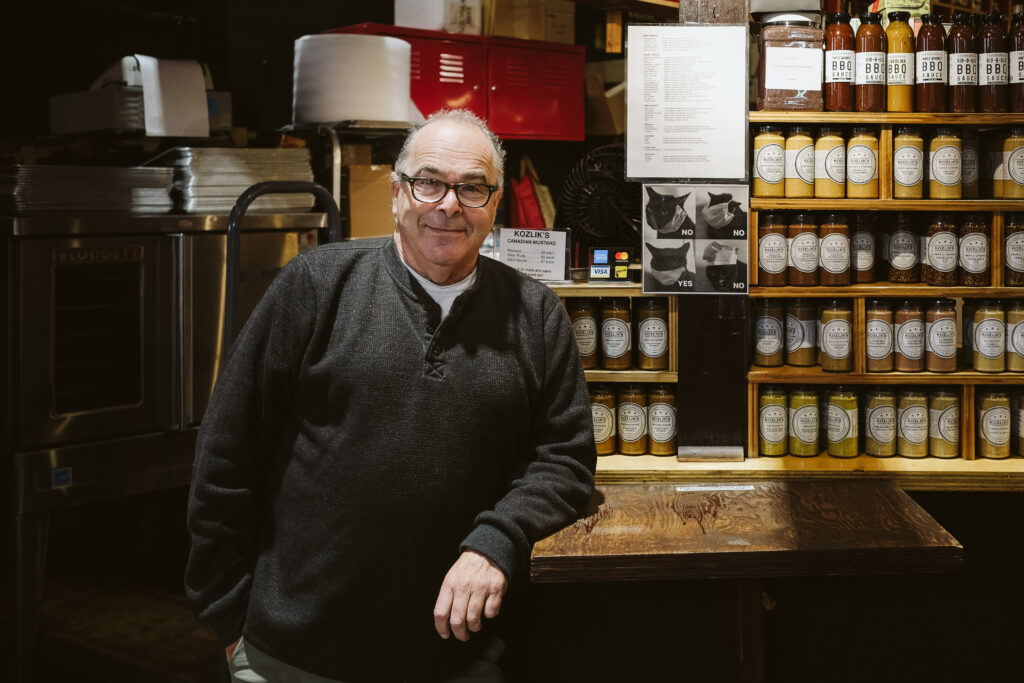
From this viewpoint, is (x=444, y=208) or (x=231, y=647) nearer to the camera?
(x=444, y=208)

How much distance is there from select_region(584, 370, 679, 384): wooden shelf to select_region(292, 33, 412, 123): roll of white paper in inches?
74.6

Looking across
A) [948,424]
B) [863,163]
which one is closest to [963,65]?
[863,163]

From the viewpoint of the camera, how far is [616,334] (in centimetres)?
296

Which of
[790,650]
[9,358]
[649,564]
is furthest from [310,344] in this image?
[9,358]

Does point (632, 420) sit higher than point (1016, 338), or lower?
lower

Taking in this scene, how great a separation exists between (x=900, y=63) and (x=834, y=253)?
56 cm

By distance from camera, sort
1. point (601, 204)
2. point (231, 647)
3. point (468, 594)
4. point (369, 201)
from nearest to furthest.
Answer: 1. point (468, 594)
2. point (231, 647)
3. point (601, 204)
4. point (369, 201)

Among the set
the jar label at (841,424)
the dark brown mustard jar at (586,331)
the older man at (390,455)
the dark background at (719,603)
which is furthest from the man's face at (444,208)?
the jar label at (841,424)

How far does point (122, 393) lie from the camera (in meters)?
3.57

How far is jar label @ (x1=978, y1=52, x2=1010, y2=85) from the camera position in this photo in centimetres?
287

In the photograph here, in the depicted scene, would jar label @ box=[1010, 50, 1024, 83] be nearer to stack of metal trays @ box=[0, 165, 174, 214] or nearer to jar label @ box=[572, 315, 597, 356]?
jar label @ box=[572, 315, 597, 356]

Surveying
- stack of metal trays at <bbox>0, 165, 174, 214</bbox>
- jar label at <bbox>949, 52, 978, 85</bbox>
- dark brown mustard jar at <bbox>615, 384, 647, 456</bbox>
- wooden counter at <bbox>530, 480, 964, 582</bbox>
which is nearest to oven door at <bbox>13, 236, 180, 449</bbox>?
stack of metal trays at <bbox>0, 165, 174, 214</bbox>

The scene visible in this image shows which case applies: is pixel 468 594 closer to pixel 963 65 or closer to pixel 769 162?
pixel 769 162

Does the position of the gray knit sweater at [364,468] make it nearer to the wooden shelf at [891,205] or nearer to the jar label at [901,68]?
the wooden shelf at [891,205]
